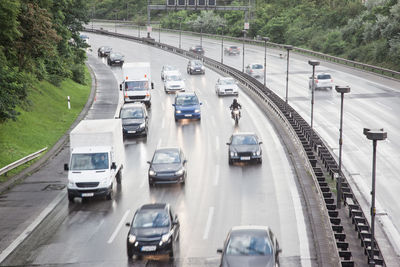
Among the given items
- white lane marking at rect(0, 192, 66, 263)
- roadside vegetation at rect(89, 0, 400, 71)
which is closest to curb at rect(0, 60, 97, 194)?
white lane marking at rect(0, 192, 66, 263)

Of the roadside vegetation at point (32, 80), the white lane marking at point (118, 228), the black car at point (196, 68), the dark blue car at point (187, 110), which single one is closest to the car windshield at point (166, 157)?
the white lane marking at point (118, 228)

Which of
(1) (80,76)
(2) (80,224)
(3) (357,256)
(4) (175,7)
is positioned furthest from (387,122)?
(4) (175,7)

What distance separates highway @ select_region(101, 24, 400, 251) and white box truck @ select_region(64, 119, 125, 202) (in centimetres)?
1126

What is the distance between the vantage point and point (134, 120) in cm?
3956

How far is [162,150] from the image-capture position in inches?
1165

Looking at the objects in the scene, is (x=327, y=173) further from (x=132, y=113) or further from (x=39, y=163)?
(x=39, y=163)

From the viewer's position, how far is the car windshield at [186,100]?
4478 centimetres

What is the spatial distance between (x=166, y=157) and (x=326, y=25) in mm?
83588

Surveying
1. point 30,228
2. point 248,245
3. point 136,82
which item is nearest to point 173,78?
point 136,82

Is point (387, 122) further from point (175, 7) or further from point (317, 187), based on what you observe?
point (175, 7)

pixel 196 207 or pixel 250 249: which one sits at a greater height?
pixel 250 249

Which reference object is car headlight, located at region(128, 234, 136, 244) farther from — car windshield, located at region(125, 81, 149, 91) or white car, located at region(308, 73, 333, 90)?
white car, located at region(308, 73, 333, 90)

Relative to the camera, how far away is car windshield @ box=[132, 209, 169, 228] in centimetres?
1970

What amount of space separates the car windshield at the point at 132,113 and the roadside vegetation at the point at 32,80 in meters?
4.37
